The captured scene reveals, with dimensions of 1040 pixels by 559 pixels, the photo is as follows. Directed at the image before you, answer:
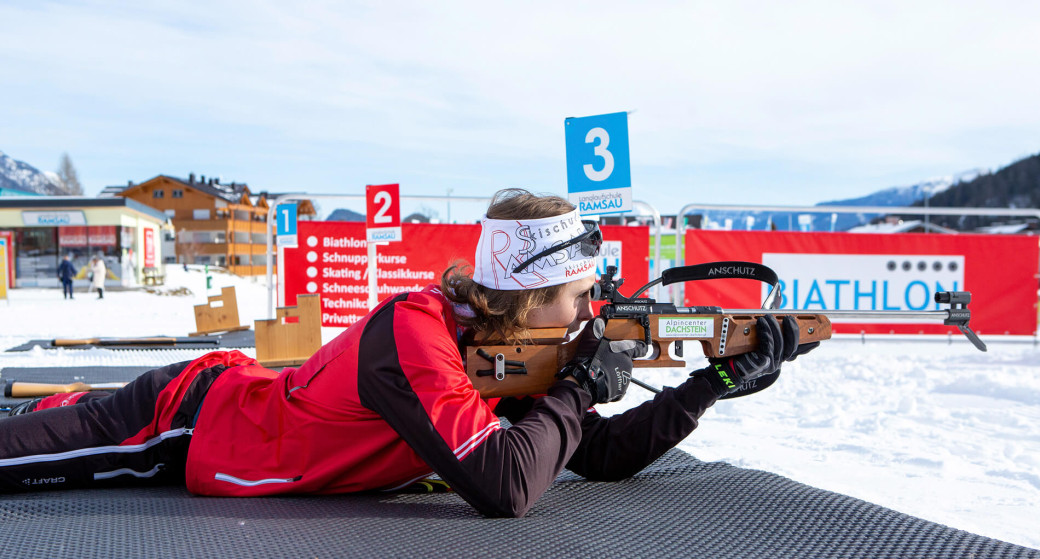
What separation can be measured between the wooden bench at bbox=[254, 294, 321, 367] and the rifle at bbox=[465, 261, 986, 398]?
4.89 metres

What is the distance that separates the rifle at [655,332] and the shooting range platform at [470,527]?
1.45 feet

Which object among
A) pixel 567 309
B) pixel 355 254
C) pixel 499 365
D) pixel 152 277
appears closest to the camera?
pixel 499 365

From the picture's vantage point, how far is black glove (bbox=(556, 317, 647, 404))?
2.21 m

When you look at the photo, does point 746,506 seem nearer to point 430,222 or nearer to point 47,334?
point 430,222

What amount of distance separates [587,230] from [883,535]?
1.34 meters

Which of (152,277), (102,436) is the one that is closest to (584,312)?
(102,436)

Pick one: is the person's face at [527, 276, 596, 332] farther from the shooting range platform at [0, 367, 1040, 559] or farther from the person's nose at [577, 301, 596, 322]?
the shooting range platform at [0, 367, 1040, 559]

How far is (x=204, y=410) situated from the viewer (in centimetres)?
232

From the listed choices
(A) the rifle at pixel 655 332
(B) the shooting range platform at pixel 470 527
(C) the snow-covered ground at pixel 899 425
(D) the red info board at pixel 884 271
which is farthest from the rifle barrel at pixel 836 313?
(D) the red info board at pixel 884 271

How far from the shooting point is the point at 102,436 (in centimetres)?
237

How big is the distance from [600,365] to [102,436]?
67.8 inches

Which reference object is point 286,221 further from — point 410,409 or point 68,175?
point 68,175

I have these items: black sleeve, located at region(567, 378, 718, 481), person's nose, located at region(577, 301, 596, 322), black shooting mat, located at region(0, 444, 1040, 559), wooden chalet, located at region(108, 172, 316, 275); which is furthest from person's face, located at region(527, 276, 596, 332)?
wooden chalet, located at region(108, 172, 316, 275)

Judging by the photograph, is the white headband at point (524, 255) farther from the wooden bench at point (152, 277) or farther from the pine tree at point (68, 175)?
the pine tree at point (68, 175)
